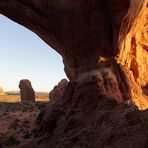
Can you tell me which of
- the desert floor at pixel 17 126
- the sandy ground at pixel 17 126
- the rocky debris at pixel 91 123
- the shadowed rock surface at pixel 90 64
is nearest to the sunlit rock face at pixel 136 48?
the shadowed rock surface at pixel 90 64

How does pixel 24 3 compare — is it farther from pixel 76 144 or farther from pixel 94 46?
pixel 76 144

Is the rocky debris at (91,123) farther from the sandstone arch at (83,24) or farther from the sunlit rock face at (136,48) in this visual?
the sunlit rock face at (136,48)

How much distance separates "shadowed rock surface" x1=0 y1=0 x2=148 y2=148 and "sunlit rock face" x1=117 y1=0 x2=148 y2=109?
53 mm

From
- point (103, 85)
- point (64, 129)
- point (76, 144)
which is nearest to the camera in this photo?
point (76, 144)

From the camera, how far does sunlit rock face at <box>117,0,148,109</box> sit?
67.1 feet

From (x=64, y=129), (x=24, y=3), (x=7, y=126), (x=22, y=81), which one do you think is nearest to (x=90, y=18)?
(x=24, y=3)

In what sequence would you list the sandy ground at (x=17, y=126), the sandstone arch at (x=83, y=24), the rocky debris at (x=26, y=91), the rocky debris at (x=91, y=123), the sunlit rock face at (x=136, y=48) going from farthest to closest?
the rocky debris at (x=26, y=91), the sandy ground at (x=17, y=126), the sunlit rock face at (x=136, y=48), the sandstone arch at (x=83, y=24), the rocky debris at (x=91, y=123)

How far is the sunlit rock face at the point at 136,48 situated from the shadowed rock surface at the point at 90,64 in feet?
0.17

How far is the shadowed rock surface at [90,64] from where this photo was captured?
43.4 ft

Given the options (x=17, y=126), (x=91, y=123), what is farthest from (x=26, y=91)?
(x=91, y=123)

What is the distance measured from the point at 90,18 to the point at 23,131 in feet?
40.3

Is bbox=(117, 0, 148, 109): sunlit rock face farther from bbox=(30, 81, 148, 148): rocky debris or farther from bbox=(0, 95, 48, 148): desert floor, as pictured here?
bbox=(0, 95, 48, 148): desert floor

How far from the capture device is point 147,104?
21.7 meters

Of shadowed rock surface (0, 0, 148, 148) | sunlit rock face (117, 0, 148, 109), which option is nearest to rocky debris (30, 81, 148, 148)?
shadowed rock surface (0, 0, 148, 148)
